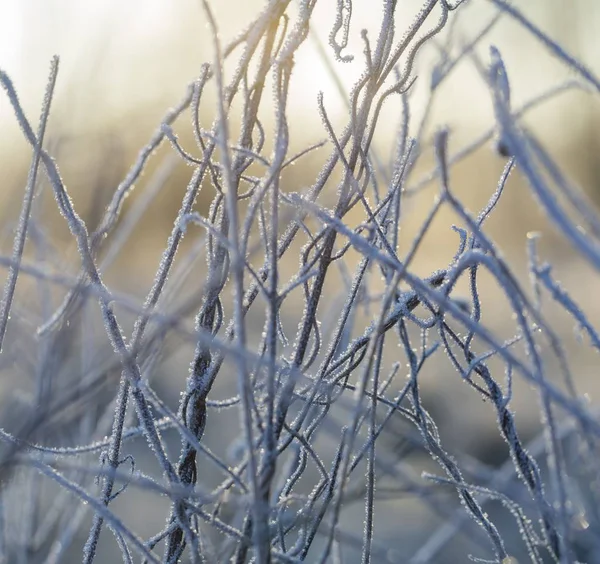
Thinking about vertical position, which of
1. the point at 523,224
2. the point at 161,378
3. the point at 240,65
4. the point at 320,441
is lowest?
the point at 240,65

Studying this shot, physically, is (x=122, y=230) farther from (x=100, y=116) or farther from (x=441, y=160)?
(x=441, y=160)

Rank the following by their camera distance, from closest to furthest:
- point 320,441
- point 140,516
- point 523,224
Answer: point 140,516, point 320,441, point 523,224

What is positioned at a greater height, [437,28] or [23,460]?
[437,28]

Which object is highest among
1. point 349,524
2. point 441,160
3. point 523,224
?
point 523,224

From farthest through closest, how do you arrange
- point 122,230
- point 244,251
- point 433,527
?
point 433,527, point 122,230, point 244,251

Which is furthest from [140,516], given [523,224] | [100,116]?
→ [523,224]

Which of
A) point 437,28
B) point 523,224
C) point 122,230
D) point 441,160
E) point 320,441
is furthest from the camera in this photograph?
point 523,224

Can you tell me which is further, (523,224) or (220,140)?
(523,224)

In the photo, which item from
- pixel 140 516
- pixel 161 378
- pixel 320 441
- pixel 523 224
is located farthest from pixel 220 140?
pixel 523 224

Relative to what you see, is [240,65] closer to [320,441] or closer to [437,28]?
[437,28]
